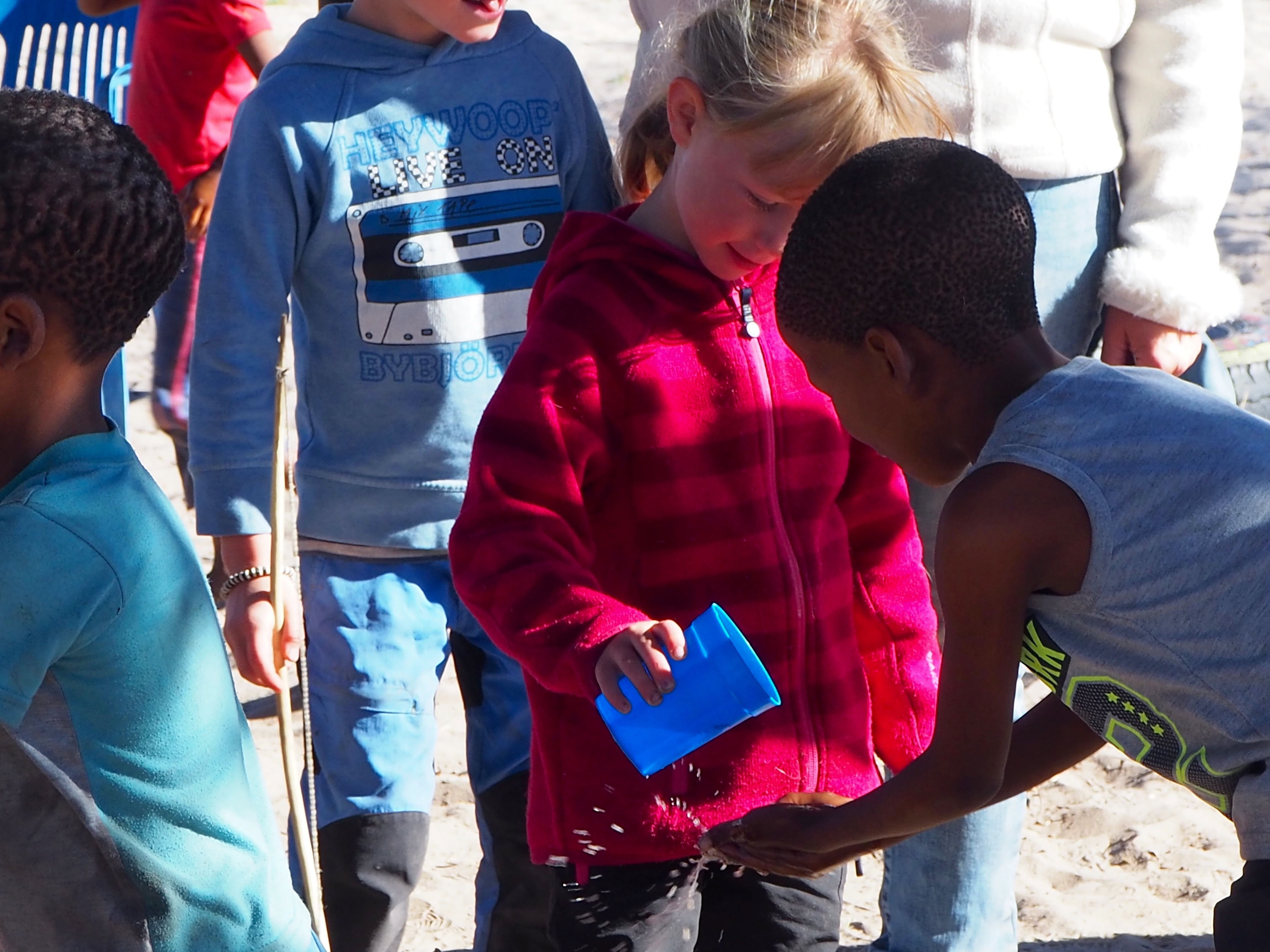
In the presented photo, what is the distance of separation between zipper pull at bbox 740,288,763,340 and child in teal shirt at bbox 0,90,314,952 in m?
0.79

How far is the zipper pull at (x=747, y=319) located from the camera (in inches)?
82.2

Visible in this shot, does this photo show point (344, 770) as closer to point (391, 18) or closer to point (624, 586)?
point (624, 586)

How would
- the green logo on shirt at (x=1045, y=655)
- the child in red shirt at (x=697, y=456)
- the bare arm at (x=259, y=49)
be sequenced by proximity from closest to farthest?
the green logo on shirt at (x=1045, y=655) < the child in red shirt at (x=697, y=456) < the bare arm at (x=259, y=49)

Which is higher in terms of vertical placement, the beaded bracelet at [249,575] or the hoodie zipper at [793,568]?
the hoodie zipper at [793,568]

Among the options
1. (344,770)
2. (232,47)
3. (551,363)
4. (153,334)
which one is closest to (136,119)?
(232,47)

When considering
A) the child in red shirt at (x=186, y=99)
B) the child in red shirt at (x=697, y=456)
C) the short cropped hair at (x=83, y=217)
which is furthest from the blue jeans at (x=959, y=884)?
the child in red shirt at (x=186, y=99)

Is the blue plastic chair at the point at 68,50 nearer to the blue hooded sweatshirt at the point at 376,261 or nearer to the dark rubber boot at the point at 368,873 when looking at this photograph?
the blue hooded sweatshirt at the point at 376,261

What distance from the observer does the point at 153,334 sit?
685cm

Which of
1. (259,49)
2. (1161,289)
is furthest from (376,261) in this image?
(259,49)

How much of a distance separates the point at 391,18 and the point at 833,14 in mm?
800

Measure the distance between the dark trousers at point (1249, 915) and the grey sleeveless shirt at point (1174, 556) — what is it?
2 centimetres

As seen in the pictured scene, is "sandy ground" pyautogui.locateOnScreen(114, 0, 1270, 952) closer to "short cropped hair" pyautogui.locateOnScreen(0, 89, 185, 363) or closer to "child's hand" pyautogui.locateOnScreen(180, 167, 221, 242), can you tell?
"child's hand" pyautogui.locateOnScreen(180, 167, 221, 242)

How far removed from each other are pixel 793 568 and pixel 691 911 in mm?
497

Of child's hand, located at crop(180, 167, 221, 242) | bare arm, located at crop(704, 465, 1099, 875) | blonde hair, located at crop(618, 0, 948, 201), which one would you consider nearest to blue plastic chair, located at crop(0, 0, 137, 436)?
child's hand, located at crop(180, 167, 221, 242)
